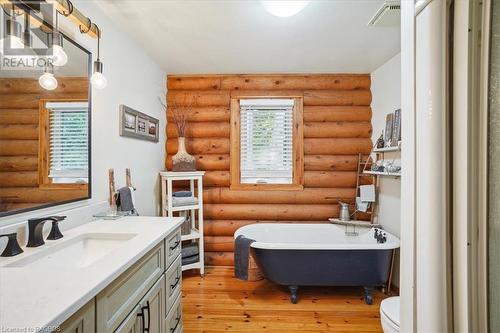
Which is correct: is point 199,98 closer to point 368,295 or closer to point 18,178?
point 18,178

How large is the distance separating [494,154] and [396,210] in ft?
7.64

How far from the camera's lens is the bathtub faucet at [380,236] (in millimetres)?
2641

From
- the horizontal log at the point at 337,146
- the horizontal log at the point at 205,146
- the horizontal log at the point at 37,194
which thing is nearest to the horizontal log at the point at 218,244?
the horizontal log at the point at 205,146

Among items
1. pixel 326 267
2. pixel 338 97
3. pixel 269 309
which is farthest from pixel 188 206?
pixel 338 97

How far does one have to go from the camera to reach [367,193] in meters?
3.00

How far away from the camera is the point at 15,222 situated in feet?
3.92

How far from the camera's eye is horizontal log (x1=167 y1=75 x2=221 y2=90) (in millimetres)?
3279

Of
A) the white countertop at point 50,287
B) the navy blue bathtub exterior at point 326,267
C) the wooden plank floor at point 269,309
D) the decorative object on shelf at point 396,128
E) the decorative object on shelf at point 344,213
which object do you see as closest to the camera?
the white countertop at point 50,287

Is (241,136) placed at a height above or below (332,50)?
below

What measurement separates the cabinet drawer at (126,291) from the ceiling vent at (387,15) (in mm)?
2270

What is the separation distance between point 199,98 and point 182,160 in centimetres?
90

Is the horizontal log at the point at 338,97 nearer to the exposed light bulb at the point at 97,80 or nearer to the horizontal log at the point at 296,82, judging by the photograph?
the horizontal log at the point at 296,82

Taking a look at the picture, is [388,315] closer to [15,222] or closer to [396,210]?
[396,210]

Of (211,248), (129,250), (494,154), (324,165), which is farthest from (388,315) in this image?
(211,248)
